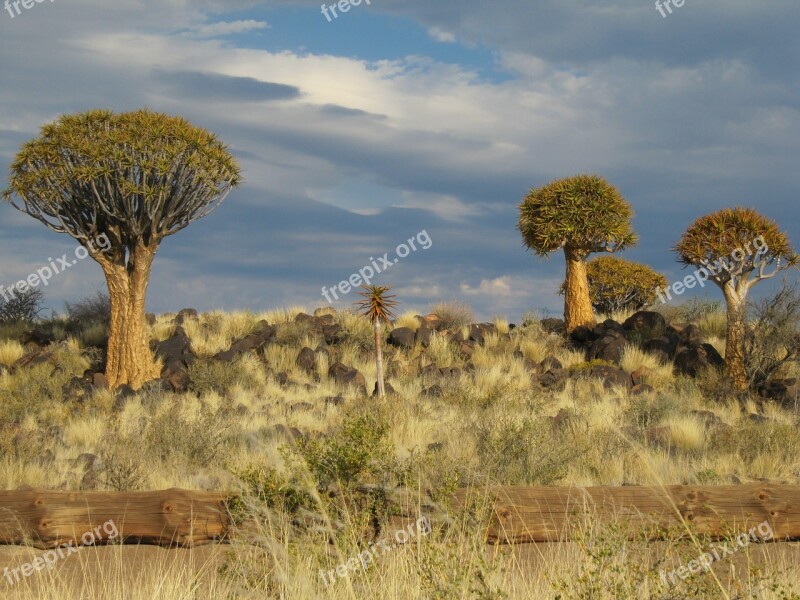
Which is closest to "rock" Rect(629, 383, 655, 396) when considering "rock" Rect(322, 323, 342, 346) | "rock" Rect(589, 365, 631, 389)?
"rock" Rect(589, 365, 631, 389)

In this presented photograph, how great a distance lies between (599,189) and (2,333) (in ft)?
51.5

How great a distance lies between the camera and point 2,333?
22.6 m

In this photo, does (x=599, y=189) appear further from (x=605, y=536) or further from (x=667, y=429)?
(x=605, y=536)

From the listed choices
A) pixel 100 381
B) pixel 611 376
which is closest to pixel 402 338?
pixel 611 376

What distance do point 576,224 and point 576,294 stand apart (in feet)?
6.46

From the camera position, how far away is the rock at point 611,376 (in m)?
17.2

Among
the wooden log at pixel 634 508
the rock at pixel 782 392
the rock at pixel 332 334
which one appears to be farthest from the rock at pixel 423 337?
the wooden log at pixel 634 508

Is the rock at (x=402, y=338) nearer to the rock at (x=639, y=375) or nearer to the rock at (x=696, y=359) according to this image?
the rock at (x=639, y=375)

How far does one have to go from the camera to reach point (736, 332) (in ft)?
56.6

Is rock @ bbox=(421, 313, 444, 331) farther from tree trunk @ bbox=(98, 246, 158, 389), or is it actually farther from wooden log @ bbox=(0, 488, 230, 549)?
wooden log @ bbox=(0, 488, 230, 549)

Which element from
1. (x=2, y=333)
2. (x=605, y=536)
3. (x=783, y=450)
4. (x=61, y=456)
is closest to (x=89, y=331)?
(x=2, y=333)

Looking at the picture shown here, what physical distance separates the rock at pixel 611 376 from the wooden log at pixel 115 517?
11266 mm

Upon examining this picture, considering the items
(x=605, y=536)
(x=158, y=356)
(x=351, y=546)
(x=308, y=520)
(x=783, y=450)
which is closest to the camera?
(x=605, y=536)

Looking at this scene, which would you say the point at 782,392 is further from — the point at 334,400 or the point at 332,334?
the point at 332,334
